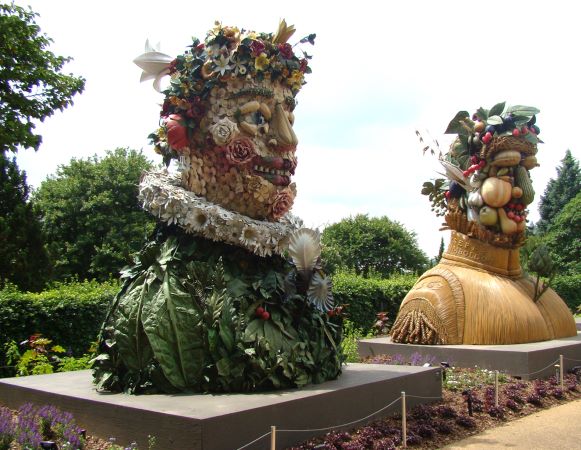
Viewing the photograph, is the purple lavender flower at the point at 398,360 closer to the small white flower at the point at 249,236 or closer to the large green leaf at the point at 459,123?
the large green leaf at the point at 459,123

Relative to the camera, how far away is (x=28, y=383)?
5910 millimetres

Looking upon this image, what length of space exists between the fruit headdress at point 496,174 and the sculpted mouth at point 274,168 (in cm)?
497

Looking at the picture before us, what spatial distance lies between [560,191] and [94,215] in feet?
90.6

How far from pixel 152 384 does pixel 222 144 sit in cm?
227

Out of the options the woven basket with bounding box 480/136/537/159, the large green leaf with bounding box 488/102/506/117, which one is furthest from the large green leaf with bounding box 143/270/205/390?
the large green leaf with bounding box 488/102/506/117

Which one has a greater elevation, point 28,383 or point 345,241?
point 345,241

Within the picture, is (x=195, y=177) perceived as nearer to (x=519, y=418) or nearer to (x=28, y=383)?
(x=28, y=383)

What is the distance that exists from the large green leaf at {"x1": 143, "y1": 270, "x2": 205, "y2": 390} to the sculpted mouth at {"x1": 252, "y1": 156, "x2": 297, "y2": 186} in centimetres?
152

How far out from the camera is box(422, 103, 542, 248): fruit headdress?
32.5 ft

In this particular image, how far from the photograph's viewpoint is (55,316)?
9.74m

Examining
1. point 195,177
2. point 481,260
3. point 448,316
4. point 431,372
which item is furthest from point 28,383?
point 481,260

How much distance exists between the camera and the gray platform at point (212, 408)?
4.20m

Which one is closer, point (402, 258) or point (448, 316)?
point (448, 316)

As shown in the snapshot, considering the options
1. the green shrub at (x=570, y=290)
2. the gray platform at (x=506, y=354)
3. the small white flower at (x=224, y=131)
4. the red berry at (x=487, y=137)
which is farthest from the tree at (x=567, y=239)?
the small white flower at (x=224, y=131)
